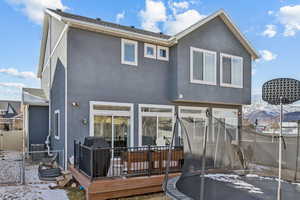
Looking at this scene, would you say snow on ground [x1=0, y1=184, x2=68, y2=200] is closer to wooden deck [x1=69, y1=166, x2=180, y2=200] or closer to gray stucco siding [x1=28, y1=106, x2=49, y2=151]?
wooden deck [x1=69, y1=166, x2=180, y2=200]

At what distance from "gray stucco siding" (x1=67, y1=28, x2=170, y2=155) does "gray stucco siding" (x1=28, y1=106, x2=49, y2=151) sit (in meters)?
4.94

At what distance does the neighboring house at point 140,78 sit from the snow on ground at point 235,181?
1.26m

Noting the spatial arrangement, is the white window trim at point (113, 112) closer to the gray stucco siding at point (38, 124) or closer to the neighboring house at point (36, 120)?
the neighboring house at point (36, 120)

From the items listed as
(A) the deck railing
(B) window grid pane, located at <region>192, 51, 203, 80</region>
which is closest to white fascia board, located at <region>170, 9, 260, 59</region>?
(B) window grid pane, located at <region>192, 51, 203, 80</region>

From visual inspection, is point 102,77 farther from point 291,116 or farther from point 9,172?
point 291,116

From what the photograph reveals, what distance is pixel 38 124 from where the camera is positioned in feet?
37.7

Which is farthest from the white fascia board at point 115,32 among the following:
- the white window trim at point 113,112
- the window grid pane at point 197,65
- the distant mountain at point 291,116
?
the distant mountain at point 291,116

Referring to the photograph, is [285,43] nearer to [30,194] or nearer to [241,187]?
[241,187]

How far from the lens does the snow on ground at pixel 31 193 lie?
5391mm

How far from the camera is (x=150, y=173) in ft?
19.0

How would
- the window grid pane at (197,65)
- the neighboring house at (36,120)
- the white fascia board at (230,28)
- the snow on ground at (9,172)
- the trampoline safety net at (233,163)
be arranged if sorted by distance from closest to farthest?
1. the trampoline safety net at (233,163)
2. the snow on ground at (9,172)
3. the white fascia board at (230,28)
4. the window grid pane at (197,65)
5. the neighboring house at (36,120)

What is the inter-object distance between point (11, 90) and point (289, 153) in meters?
31.9

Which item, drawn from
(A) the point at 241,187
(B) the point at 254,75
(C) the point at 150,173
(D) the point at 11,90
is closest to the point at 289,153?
(A) the point at 241,187

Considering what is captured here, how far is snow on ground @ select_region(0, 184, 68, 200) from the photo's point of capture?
5.39m
